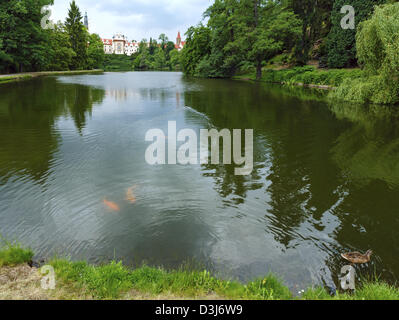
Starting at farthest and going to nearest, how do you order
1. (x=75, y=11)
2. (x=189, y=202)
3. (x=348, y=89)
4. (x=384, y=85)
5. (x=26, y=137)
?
(x=75, y=11), (x=348, y=89), (x=384, y=85), (x=26, y=137), (x=189, y=202)

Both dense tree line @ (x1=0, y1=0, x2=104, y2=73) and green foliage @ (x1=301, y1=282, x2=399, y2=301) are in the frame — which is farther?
dense tree line @ (x1=0, y1=0, x2=104, y2=73)

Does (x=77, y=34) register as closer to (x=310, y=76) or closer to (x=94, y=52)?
(x=94, y=52)

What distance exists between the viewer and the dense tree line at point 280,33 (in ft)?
119

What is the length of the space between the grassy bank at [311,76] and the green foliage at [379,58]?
4.61m

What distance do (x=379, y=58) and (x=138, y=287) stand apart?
74.3 ft

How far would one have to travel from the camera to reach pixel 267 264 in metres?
5.10

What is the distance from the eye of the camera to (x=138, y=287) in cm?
396

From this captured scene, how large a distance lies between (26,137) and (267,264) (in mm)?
11474

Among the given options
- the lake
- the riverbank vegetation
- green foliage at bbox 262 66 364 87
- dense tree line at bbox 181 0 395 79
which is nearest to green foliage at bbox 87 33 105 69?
the riverbank vegetation

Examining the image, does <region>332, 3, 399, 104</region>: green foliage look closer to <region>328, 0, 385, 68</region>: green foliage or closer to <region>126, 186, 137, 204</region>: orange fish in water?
<region>328, 0, 385, 68</region>: green foliage

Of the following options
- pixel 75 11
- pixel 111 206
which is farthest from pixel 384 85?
pixel 75 11

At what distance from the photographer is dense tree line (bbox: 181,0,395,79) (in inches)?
1423

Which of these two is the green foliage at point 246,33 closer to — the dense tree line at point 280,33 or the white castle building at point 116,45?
the dense tree line at point 280,33
